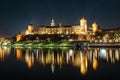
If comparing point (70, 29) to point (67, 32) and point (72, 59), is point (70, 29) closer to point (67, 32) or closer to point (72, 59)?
point (67, 32)

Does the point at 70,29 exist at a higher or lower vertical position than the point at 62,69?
higher

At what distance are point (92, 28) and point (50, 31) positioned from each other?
1780 centimetres

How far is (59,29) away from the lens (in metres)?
117

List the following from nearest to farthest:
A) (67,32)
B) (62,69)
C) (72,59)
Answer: (62,69)
(72,59)
(67,32)

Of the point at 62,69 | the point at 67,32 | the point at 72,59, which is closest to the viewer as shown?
the point at 62,69

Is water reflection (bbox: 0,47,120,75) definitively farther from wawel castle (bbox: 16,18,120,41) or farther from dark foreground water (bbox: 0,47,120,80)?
wawel castle (bbox: 16,18,120,41)

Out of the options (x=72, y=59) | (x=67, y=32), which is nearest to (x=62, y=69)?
(x=72, y=59)

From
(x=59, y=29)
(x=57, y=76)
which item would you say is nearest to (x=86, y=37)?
(x=59, y=29)

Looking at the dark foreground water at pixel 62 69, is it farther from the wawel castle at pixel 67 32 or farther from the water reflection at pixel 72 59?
the wawel castle at pixel 67 32

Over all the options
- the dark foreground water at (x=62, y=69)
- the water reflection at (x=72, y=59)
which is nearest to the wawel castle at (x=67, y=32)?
the water reflection at (x=72, y=59)

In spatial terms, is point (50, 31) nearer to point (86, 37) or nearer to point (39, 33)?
point (39, 33)

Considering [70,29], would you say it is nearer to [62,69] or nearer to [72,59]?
[72,59]

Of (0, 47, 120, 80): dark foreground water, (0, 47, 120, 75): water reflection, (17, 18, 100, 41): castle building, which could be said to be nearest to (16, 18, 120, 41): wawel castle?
(17, 18, 100, 41): castle building

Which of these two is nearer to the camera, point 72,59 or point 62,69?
point 62,69
